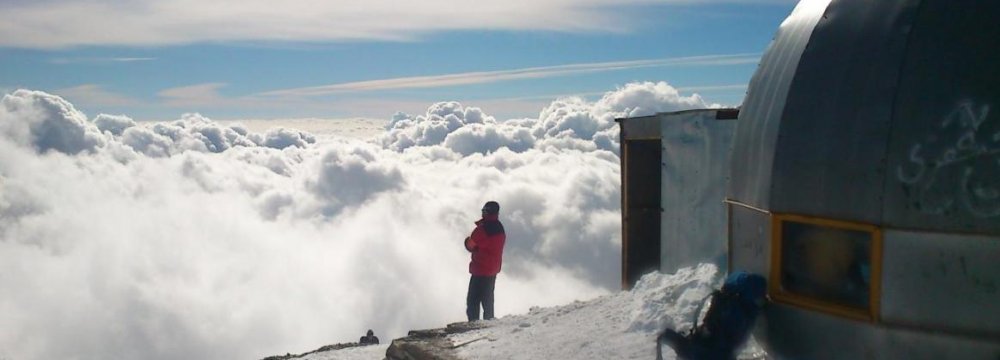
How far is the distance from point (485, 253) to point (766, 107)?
5754 millimetres

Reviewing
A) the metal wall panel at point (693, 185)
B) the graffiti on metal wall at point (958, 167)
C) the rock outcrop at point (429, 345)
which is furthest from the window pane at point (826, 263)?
the rock outcrop at point (429, 345)

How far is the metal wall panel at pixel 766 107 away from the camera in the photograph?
20.0 ft

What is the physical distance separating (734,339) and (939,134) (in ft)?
7.10

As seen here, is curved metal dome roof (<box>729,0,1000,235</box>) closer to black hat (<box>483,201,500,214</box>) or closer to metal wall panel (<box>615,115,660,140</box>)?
metal wall panel (<box>615,115,660,140</box>)

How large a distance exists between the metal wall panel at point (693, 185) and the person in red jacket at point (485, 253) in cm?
256

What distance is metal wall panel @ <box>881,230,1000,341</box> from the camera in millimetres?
5020

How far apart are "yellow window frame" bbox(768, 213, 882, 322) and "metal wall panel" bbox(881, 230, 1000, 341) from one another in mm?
50

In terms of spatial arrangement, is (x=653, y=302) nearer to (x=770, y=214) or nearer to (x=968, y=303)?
(x=770, y=214)

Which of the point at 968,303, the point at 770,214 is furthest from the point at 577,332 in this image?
the point at 968,303

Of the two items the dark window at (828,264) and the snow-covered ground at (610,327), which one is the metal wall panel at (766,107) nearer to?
the dark window at (828,264)

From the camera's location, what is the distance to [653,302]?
7496 mm

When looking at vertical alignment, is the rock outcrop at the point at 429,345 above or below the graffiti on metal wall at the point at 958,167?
below

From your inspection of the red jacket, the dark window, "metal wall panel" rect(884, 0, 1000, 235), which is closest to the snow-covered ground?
the dark window

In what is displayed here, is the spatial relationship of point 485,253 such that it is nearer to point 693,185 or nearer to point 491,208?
point 491,208
